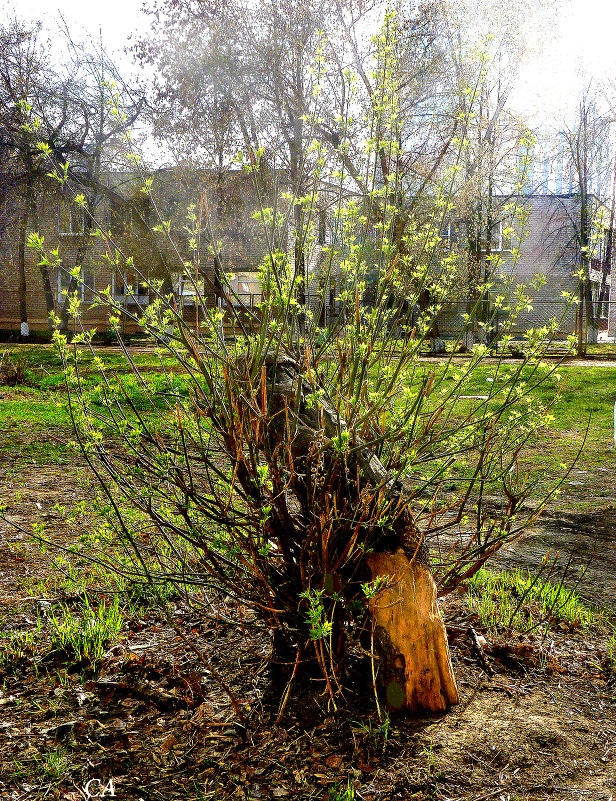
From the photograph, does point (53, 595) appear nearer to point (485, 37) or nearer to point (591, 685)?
point (591, 685)

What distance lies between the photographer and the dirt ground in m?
2.19

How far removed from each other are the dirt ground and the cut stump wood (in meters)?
0.09

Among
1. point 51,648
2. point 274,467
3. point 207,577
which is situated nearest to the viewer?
point 274,467

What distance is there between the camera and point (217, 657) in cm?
294

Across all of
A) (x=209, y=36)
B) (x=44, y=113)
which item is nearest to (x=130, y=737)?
(x=44, y=113)

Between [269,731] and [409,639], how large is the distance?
590mm

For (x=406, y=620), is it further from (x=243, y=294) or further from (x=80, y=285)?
(x=80, y=285)

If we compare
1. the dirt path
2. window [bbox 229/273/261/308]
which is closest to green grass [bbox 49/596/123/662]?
window [bbox 229/273/261/308]

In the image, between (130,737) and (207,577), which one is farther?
(207,577)

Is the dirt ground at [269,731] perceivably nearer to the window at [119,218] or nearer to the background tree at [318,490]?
the background tree at [318,490]

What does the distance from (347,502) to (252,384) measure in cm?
56

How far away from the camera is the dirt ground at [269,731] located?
2186 mm

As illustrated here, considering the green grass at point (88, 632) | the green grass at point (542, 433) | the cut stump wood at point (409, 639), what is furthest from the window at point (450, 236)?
the green grass at point (88, 632)

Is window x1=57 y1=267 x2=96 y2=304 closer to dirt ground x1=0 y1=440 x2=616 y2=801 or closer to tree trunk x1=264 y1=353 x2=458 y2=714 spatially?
tree trunk x1=264 y1=353 x2=458 y2=714
